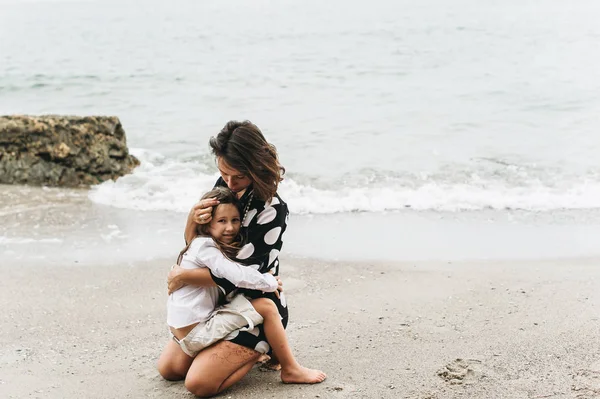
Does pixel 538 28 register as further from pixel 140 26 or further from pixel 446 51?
pixel 140 26

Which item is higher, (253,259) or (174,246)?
(253,259)

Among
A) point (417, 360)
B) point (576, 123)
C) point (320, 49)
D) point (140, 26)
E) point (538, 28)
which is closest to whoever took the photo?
point (417, 360)

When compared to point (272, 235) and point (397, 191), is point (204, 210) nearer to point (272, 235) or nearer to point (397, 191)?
point (272, 235)

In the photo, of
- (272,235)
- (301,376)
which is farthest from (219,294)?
(301,376)

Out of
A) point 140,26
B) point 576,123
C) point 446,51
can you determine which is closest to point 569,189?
point 576,123

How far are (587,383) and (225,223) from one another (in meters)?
1.89

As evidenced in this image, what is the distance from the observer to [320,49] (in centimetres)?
2033

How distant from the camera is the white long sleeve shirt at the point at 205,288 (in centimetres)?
328

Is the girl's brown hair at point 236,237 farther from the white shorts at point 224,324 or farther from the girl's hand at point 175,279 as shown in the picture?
the white shorts at point 224,324

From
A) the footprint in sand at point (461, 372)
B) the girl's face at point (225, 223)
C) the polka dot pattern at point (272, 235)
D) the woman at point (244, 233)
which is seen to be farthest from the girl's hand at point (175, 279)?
the footprint in sand at point (461, 372)

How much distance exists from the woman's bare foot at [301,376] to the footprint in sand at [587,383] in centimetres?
120

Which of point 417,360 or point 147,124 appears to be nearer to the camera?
point 417,360

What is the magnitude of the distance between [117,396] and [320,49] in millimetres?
17918

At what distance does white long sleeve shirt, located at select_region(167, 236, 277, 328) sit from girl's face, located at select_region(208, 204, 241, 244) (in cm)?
6
